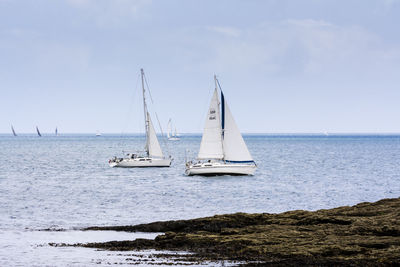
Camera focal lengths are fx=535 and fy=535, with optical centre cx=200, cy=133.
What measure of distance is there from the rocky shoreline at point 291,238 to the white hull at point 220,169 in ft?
110

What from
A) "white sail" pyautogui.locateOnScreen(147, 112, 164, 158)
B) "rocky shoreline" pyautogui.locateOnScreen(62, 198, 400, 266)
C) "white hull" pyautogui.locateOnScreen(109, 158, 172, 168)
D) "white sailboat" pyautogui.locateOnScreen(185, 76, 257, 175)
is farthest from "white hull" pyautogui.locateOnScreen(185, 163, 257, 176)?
"rocky shoreline" pyautogui.locateOnScreen(62, 198, 400, 266)

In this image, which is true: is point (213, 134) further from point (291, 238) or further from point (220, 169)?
point (291, 238)

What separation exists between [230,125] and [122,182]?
543 inches

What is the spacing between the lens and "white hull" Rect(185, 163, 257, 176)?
61.4 metres

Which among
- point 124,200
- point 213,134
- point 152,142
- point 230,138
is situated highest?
point 213,134

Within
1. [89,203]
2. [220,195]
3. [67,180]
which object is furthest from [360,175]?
[89,203]

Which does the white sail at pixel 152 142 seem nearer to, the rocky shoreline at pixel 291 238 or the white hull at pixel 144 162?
the white hull at pixel 144 162

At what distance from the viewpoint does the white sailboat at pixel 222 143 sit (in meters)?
60.2

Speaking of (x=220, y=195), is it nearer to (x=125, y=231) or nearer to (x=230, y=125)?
(x=230, y=125)

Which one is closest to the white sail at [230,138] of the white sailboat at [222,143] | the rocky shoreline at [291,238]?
the white sailboat at [222,143]

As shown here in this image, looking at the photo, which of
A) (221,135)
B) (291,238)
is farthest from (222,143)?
(291,238)

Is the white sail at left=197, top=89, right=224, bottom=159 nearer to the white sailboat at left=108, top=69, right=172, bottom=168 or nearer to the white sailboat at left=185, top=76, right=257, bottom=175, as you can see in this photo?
the white sailboat at left=185, top=76, right=257, bottom=175

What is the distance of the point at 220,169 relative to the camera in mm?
61406

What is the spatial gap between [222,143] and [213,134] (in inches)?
57.5
